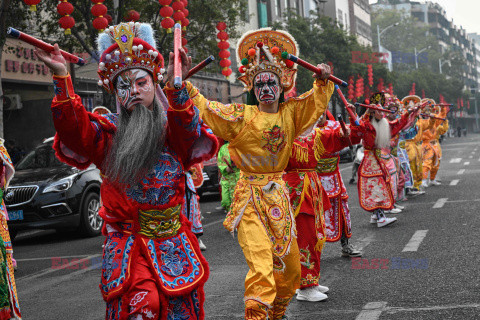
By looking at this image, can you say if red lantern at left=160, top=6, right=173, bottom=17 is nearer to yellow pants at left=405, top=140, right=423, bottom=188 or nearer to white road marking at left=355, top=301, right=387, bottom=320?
yellow pants at left=405, top=140, right=423, bottom=188

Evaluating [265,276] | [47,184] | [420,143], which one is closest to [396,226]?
[47,184]

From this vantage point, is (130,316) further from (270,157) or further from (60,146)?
(270,157)

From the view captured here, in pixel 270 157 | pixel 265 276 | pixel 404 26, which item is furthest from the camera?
pixel 404 26

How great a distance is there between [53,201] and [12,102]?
10743 mm

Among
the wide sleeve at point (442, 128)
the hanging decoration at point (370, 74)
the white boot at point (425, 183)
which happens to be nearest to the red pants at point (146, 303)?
the white boot at point (425, 183)

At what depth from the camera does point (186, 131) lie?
3607 millimetres

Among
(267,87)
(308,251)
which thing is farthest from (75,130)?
(308,251)

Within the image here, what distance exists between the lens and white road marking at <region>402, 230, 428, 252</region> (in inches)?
342

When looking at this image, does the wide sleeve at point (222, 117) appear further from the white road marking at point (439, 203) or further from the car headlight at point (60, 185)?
the white road marking at point (439, 203)

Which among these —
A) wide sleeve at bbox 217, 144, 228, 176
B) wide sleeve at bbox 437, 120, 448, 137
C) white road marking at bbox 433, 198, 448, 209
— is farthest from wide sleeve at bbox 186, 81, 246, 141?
wide sleeve at bbox 437, 120, 448, 137

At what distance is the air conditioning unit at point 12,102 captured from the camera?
21.2 meters

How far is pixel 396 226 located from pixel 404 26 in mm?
95354

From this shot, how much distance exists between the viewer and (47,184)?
37.9ft

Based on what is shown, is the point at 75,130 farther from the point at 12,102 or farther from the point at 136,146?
the point at 12,102
